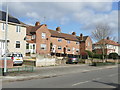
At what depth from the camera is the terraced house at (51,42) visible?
4052 centimetres

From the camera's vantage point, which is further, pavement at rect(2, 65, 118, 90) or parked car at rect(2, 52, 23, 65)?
parked car at rect(2, 52, 23, 65)

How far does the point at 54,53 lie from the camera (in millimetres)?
46156

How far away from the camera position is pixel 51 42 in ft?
151

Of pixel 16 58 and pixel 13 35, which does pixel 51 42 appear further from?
pixel 16 58

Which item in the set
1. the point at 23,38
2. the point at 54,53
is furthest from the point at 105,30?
the point at 23,38

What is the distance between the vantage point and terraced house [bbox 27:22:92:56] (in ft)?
133

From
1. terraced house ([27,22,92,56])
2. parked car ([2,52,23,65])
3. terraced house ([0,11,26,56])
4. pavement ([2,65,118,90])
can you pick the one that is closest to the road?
pavement ([2,65,118,90])

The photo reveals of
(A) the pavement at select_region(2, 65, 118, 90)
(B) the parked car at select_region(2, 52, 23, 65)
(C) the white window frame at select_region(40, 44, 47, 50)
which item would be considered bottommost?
(A) the pavement at select_region(2, 65, 118, 90)

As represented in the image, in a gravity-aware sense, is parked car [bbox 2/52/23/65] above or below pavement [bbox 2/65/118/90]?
above

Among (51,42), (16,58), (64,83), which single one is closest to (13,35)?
(16,58)

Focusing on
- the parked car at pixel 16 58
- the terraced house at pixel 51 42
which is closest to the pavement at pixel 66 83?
the parked car at pixel 16 58

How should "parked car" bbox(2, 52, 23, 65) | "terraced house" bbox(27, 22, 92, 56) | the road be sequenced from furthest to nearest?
1. "terraced house" bbox(27, 22, 92, 56)
2. "parked car" bbox(2, 52, 23, 65)
3. the road

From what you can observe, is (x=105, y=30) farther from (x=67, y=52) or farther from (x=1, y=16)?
(x=1, y=16)

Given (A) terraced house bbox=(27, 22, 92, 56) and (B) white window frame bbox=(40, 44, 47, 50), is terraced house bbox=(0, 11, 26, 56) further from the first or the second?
(B) white window frame bbox=(40, 44, 47, 50)
